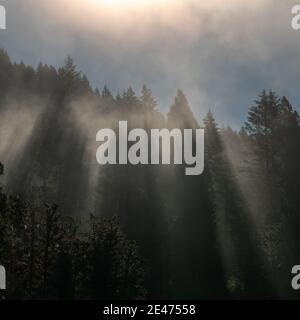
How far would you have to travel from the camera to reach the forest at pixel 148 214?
2997 centimetres

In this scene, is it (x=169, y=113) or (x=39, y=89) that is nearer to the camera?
(x=169, y=113)

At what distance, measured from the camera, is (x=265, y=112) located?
53.6 metres

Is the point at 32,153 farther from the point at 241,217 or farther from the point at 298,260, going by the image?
the point at 298,260

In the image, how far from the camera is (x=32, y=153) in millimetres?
64375

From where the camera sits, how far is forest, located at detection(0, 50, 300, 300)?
1180 inches

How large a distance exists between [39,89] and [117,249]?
6079 centimetres

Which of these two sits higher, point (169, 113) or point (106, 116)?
point (106, 116)

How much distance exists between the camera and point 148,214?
48969 millimetres
